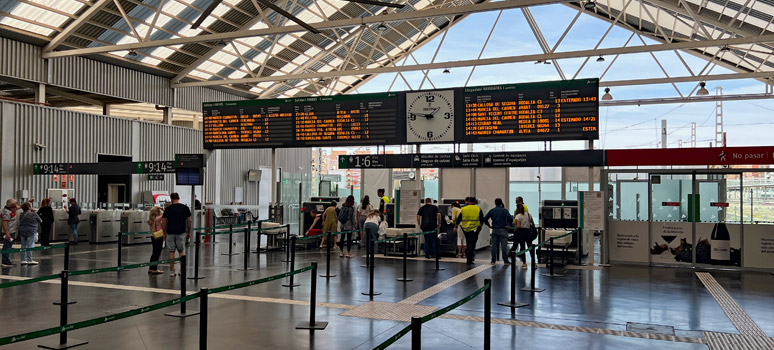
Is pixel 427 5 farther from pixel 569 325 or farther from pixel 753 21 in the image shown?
pixel 569 325

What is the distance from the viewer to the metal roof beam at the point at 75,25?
1983 cm

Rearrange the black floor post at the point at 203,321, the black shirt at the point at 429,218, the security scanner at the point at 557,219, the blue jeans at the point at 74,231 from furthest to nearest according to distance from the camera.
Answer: the blue jeans at the point at 74,231 → the security scanner at the point at 557,219 → the black shirt at the point at 429,218 → the black floor post at the point at 203,321

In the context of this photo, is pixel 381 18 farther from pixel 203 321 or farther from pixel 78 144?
pixel 78 144

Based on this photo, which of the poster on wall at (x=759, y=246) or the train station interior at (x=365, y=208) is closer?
the train station interior at (x=365, y=208)

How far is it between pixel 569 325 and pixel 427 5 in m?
22.9

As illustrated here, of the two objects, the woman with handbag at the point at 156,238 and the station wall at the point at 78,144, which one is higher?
the station wall at the point at 78,144

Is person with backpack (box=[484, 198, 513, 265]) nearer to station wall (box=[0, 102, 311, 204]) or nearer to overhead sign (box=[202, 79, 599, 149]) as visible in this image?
overhead sign (box=[202, 79, 599, 149])

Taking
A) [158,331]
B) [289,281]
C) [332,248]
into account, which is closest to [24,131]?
[332,248]

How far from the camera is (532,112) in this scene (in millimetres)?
14367

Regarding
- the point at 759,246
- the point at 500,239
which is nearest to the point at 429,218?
the point at 500,239

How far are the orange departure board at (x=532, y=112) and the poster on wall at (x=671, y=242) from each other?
2.84 meters

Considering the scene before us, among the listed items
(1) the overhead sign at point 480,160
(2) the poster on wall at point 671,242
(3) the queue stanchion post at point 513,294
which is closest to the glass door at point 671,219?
(2) the poster on wall at point 671,242

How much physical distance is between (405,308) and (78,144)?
1893 cm

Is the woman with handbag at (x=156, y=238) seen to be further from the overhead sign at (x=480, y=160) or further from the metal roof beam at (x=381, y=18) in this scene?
the metal roof beam at (x=381, y=18)
